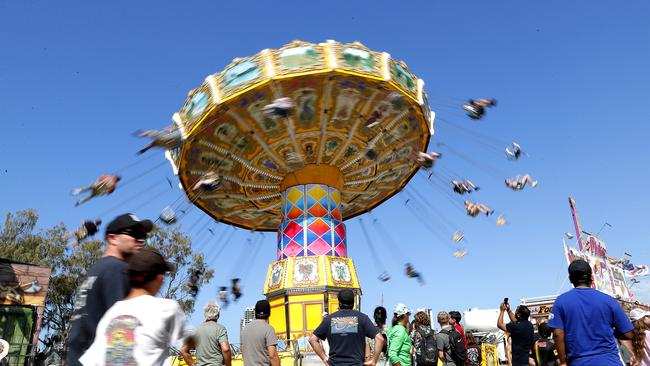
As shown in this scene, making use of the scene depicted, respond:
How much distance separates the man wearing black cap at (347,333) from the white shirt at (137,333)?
2.83m

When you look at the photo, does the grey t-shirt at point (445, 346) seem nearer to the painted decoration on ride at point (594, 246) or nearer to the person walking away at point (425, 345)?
the person walking away at point (425, 345)

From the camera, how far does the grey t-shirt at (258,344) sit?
5977 mm

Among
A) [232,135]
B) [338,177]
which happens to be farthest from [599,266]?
[232,135]

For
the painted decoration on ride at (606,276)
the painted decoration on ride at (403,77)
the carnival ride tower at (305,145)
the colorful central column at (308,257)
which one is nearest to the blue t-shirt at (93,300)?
the carnival ride tower at (305,145)

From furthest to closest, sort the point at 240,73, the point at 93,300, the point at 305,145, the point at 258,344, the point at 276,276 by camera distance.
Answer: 1. the point at 305,145
2. the point at 276,276
3. the point at 240,73
4. the point at 258,344
5. the point at 93,300

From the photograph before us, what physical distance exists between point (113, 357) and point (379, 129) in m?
14.3

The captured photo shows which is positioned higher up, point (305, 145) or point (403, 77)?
point (403, 77)

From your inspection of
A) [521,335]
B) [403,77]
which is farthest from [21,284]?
[521,335]

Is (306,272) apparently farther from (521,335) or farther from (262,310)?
(262,310)

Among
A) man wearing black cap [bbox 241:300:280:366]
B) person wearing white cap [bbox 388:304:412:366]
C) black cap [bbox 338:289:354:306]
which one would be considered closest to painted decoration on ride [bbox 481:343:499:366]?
person wearing white cap [bbox 388:304:412:366]

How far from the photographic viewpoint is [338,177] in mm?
18031

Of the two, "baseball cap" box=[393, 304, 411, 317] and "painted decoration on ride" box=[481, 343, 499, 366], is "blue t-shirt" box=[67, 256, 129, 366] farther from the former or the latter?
"painted decoration on ride" box=[481, 343, 499, 366]

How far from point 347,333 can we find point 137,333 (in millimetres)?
3069

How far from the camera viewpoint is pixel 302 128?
16188 millimetres
